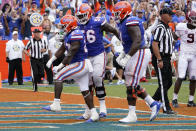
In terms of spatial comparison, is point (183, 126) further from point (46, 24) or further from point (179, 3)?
point (179, 3)

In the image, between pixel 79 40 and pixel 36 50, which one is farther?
pixel 36 50

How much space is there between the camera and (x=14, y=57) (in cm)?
1748

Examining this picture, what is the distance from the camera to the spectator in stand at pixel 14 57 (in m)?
17.5

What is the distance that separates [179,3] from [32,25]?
270 inches

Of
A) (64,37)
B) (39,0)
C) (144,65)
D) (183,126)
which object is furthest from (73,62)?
(39,0)

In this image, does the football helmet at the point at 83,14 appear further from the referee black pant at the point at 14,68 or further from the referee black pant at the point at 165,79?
the referee black pant at the point at 14,68

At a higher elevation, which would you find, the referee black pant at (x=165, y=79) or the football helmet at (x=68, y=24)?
the football helmet at (x=68, y=24)

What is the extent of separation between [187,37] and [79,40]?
3.26 m

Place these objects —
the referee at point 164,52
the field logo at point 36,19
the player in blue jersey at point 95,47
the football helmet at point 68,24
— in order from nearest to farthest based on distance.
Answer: the football helmet at point 68,24
the player in blue jersey at point 95,47
the referee at point 164,52
the field logo at point 36,19

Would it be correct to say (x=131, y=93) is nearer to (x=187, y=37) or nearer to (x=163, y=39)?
(x=163, y=39)

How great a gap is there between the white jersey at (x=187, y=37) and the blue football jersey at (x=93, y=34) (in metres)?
2.48

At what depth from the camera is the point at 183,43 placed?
1045 cm

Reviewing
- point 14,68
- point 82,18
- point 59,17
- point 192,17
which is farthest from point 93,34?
point 59,17

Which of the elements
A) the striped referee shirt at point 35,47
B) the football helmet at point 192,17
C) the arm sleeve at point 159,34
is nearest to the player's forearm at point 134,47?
the arm sleeve at point 159,34
